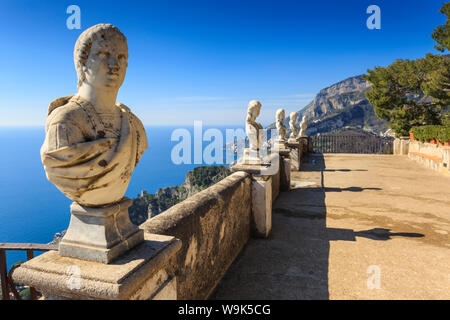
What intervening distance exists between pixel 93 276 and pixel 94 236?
Answer: 0.72 ft

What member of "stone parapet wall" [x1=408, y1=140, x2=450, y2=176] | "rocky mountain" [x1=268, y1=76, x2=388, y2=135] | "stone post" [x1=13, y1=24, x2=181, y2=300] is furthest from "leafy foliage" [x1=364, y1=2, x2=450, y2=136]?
"stone post" [x1=13, y1=24, x2=181, y2=300]

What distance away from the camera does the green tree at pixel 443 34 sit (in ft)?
39.1

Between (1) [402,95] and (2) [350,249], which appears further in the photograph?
(1) [402,95]

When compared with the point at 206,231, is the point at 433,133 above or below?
above

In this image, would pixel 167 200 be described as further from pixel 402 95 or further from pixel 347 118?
pixel 347 118

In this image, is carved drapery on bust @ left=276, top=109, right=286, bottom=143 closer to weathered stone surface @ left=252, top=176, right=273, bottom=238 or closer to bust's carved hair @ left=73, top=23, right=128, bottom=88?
weathered stone surface @ left=252, top=176, right=273, bottom=238

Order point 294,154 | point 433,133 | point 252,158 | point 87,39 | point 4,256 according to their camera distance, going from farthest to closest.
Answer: point 433,133, point 294,154, point 252,158, point 4,256, point 87,39

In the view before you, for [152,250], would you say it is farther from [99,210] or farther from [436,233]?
[436,233]

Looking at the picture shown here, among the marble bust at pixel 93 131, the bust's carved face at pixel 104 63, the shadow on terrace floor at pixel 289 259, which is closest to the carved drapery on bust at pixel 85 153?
the marble bust at pixel 93 131

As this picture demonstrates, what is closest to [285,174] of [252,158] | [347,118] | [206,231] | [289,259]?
[252,158]

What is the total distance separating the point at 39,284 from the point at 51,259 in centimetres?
13

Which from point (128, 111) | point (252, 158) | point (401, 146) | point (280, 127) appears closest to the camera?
point (128, 111)

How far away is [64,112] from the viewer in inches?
50.2

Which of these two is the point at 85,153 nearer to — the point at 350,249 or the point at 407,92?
the point at 350,249
